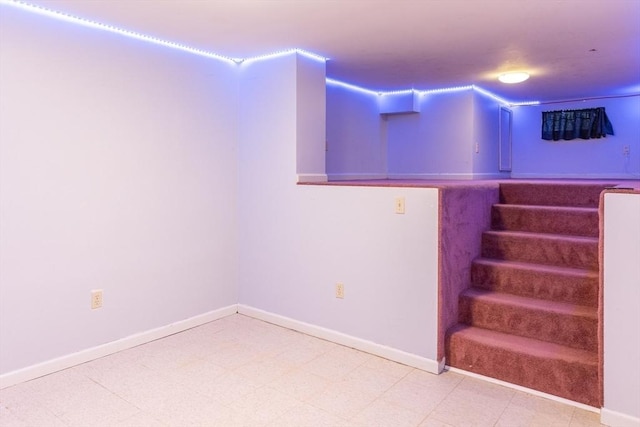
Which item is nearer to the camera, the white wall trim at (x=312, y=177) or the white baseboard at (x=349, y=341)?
the white baseboard at (x=349, y=341)

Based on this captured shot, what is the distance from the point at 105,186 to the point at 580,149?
6313 mm

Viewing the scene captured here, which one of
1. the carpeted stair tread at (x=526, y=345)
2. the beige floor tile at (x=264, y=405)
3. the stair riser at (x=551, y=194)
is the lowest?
the beige floor tile at (x=264, y=405)

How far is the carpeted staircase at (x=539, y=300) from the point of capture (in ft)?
8.20

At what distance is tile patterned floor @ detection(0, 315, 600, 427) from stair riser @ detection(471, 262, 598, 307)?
0.77m

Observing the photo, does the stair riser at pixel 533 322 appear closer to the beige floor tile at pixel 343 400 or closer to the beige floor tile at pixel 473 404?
the beige floor tile at pixel 473 404

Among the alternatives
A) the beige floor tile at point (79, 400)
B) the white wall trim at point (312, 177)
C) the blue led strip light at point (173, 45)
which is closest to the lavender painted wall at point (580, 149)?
the blue led strip light at point (173, 45)

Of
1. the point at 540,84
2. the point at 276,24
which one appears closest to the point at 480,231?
the point at 276,24

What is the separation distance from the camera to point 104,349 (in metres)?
3.00

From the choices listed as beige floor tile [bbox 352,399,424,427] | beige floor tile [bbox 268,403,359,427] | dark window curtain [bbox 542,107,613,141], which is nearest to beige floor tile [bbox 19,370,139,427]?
beige floor tile [bbox 268,403,359,427]

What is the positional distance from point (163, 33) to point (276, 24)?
32.9 inches

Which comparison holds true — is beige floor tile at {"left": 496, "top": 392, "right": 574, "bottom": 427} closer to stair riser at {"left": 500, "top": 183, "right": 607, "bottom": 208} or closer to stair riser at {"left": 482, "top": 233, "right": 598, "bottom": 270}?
stair riser at {"left": 482, "top": 233, "right": 598, "bottom": 270}

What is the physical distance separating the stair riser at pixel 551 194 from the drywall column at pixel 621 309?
1669 mm

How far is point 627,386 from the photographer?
2129mm

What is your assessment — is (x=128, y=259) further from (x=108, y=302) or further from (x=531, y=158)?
(x=531, y=158)
